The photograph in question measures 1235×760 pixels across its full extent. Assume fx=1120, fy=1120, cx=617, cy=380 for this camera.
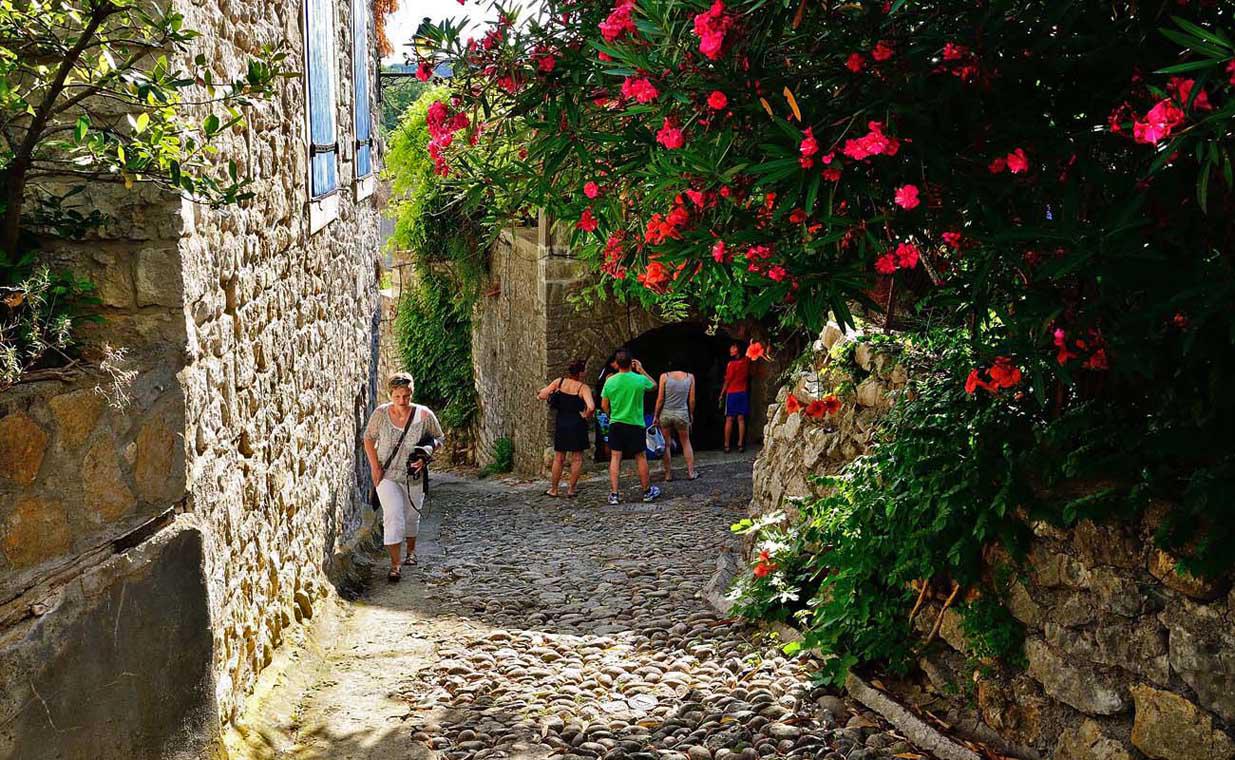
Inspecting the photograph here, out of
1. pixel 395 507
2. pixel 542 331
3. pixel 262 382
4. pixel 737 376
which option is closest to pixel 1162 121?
pixel 262 382

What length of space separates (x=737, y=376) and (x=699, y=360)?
4.40 m

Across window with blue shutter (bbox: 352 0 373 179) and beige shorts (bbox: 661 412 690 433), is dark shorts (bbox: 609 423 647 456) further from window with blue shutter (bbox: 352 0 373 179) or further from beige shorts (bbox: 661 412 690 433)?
window with blue shutter (bbox: 352 0 373 179)

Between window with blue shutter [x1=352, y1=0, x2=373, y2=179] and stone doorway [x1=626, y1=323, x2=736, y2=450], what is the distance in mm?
7623

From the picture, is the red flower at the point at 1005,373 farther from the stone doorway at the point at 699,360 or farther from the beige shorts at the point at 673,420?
the stone doorway at the point at 699,360

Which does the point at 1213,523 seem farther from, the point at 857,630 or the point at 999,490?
the point at 857,630

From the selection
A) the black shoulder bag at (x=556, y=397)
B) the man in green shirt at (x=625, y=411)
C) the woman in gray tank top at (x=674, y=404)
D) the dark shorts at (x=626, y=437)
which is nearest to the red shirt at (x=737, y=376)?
the woman in gray tank top at (x=674, y=404)

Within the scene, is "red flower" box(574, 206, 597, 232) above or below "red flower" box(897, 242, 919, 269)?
above

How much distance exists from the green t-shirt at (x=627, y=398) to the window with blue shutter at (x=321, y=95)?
13.6 feet

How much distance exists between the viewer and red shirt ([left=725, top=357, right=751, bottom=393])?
1377 cm

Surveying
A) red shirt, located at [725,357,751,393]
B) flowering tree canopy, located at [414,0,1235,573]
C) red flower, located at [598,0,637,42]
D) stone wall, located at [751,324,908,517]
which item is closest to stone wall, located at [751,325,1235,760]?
flowering tree canopy, located at [414,0,1235,573]

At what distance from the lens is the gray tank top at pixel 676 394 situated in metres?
11.8

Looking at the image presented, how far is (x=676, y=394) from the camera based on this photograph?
38.9 ft

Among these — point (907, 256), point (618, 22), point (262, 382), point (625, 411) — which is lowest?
point (625, 411)

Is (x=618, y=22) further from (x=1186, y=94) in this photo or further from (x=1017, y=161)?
(x=1186, y=94)
